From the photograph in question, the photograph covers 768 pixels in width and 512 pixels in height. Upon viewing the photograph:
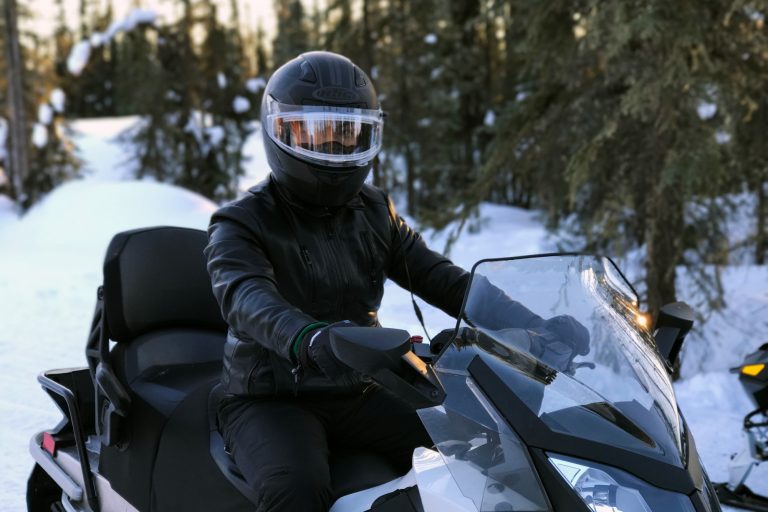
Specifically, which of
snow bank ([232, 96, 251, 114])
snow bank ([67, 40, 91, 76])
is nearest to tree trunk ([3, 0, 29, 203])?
snow bank ([67, 40, 91, 76])

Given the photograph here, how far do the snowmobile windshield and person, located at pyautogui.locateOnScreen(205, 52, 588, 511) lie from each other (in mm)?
559

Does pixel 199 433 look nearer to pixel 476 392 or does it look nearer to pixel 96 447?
pixel 96 447

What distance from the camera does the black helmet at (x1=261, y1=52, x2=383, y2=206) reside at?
8.16ft

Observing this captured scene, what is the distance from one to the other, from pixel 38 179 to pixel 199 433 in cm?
2239

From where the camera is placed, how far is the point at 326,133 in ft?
8.22

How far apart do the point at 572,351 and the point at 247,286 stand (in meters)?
0.95

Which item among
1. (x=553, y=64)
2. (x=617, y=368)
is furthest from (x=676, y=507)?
(x=553, y=64)

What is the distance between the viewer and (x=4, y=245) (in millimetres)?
14391

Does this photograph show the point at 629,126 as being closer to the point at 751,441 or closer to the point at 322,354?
the point at 751,441

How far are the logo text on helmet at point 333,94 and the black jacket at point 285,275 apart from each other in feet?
1.15

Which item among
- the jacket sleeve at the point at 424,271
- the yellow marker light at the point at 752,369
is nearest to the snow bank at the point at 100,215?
the yellow marker light at the point at 752,369

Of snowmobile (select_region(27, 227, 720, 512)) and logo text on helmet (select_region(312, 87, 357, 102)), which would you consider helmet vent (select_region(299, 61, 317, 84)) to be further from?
snowmobile (select_region(27, 227, 720, 512))

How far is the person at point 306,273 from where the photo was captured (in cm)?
227

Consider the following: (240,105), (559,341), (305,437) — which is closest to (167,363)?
(305,437)
